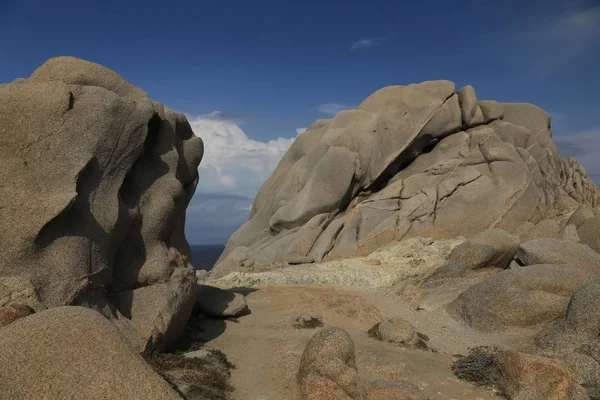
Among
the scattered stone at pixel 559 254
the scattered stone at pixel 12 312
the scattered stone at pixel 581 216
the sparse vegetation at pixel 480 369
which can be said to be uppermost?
the scattered stone at pixel 581 216

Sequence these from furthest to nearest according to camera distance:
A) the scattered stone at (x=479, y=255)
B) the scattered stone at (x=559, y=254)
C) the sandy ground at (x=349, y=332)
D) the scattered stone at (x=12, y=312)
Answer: the scattered stone at (x=479, y=255)
the scattered stone at (x=559, y=254)
the sandy ground at (x=349, y=332)
the scattered stone at (x=12, y=312)

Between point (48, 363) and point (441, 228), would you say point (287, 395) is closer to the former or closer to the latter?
point (48, 363)

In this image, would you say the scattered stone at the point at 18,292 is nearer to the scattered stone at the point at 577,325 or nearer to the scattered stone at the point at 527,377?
the scattered stone at the point at 527,377

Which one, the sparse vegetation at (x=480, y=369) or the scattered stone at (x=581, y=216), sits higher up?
the scattered stone at (x=581, y=216)

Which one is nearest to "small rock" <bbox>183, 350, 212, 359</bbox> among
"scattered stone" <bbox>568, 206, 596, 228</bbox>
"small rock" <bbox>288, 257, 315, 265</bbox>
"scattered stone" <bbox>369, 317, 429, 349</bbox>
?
"scattered stone" <bbox>369, 317, 429, 349</bbox>

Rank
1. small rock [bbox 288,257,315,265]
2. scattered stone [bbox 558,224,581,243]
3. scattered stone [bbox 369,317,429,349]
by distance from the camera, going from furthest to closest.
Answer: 1. small rock [bbox 288,257,315,265]
2. scattered stone [bbox 558,224,581,243]
3. scattered stone [bbox 369,317,429,349]

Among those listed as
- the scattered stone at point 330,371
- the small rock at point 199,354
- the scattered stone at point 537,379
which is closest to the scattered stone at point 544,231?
the scattered stone at point 537,379

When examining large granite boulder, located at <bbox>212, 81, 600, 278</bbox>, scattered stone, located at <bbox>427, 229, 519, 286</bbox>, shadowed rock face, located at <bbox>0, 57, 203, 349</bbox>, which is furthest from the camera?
large granite boulder, located at <bbox>212, 81, 600, 278</bbox>

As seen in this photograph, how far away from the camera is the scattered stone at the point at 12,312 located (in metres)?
9.95

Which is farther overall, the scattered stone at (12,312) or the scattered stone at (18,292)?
the scattered stone at (18,292)

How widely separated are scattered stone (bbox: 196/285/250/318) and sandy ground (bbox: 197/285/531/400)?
349mm

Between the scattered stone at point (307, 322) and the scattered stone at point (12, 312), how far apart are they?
10.0 metres

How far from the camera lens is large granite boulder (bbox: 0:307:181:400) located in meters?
6.95

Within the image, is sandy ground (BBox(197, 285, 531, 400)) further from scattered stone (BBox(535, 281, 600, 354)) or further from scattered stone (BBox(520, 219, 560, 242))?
scattered stone (BBox(520, 219, 560, 242))
